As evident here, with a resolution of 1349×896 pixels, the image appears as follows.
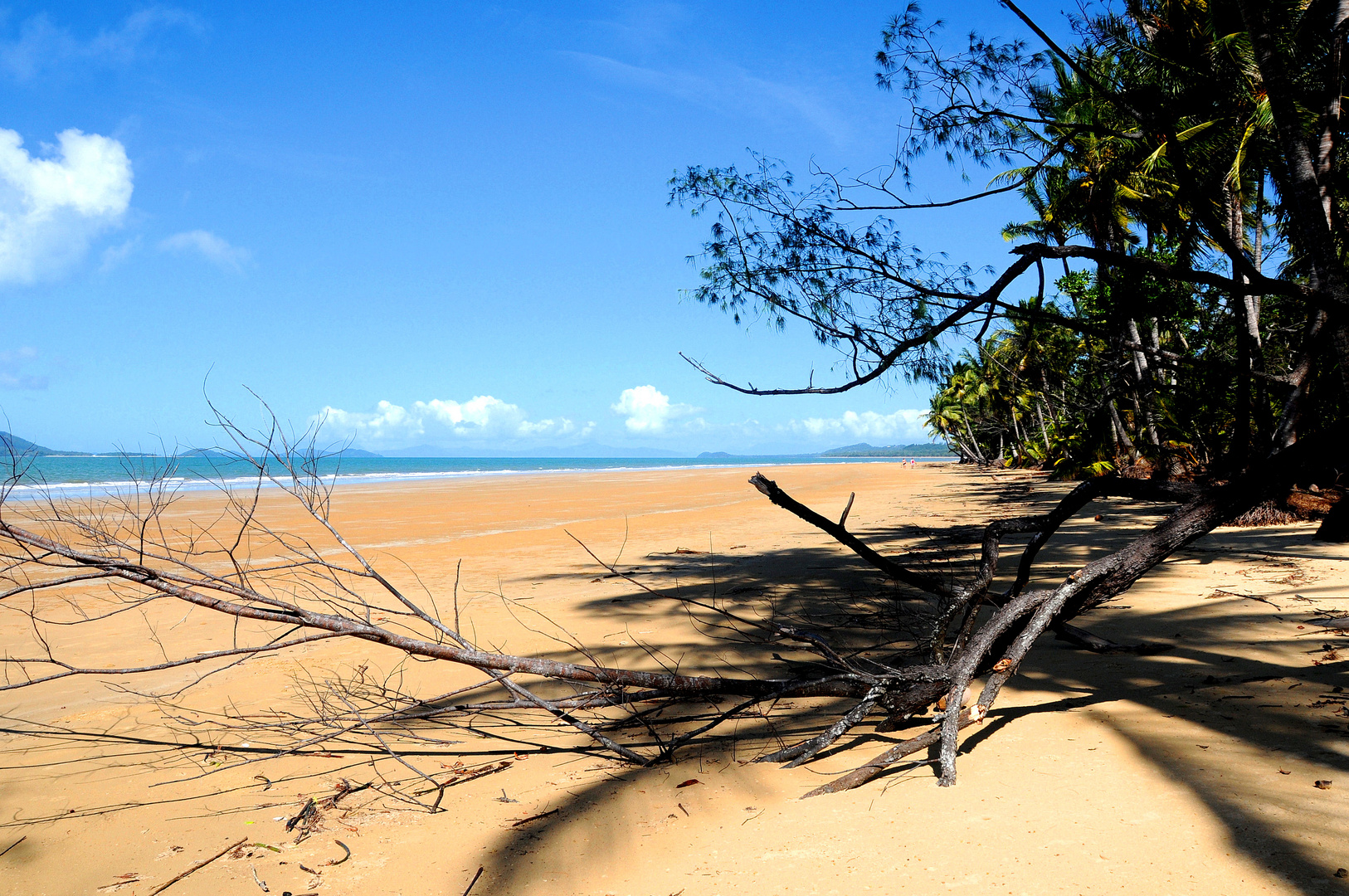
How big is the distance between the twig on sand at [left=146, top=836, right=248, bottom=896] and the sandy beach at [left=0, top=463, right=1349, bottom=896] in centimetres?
2

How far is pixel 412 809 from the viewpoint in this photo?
10.3 ft

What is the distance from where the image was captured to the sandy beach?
2.43 metres

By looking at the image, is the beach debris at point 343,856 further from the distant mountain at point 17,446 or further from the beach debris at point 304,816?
the distant mountain at point 17,446

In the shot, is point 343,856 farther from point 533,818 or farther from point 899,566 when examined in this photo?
point 899,566

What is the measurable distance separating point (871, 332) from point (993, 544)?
4.23 ft

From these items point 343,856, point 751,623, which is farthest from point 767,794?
point 343,856

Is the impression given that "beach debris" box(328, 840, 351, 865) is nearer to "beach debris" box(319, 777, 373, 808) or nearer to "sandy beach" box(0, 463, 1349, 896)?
"sandy beach" box(0, 463, 1349, 896)

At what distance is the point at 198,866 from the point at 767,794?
83.3 inches

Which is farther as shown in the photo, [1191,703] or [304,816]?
[1191,703]

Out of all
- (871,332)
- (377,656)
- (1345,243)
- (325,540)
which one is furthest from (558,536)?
(1345,243)

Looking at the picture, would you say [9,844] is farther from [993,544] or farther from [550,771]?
[993,544]

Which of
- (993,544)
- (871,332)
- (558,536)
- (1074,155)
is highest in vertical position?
(1074,155)

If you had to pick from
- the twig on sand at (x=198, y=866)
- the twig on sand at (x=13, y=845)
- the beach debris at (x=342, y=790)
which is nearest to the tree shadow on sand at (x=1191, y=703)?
the beach debris at (x=342, y=790)

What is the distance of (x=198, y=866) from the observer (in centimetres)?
276
